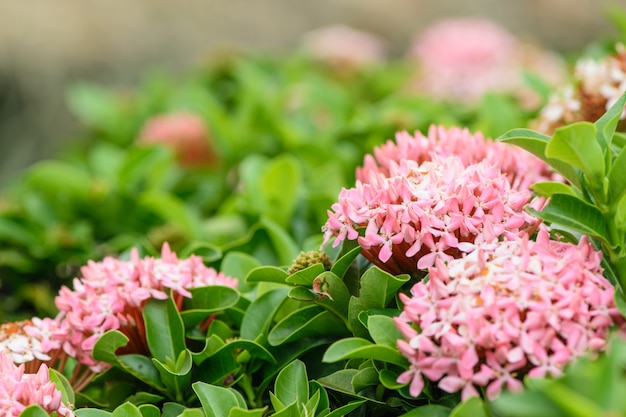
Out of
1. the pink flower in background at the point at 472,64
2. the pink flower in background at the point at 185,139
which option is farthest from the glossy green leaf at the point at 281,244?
the pink flower in background at the point at 472,64

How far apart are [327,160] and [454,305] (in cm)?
133

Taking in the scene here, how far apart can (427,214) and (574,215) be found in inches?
7.9

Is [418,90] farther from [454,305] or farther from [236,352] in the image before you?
[454,305]

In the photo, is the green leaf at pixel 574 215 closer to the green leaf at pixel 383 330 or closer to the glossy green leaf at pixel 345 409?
the green leaf at pixel 383 330

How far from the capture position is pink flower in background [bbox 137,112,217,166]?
2602 mm

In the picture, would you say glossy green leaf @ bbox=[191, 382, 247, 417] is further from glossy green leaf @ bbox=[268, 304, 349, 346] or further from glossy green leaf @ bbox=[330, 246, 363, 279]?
glossy green leaf @ bbox=[330, 246, 363, 279]

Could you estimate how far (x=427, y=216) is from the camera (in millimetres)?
1117

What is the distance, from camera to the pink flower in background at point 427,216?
112 cm

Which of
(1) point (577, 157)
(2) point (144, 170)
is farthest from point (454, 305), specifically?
(2) point (144, 170)

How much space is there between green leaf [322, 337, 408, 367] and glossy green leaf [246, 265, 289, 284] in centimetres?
23

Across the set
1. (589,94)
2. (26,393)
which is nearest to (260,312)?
(26,393)

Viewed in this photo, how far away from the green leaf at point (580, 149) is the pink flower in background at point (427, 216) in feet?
0.39

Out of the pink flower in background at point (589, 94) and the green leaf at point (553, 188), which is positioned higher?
the pink flower in background at point (589, 94)

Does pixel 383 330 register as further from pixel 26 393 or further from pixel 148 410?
pixel 26 393
